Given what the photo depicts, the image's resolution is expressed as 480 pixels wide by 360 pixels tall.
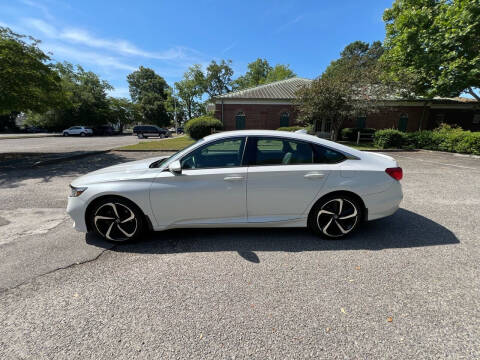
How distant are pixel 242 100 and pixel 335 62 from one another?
139 ft

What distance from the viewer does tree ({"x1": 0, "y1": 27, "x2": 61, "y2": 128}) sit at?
28.0 ft

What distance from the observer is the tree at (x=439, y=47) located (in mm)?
15023

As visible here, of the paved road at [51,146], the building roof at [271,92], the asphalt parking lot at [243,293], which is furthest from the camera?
the building roof at [271,92]

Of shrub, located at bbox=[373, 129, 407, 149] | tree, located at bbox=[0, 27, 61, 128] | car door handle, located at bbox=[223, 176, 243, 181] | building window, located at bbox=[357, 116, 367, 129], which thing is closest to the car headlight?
car door handle, located at bbox=[223, 176, 243, 181]

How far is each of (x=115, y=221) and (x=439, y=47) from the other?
24.0 m

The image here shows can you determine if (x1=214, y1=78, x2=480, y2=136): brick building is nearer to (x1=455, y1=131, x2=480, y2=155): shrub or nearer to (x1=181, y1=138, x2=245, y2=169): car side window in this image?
(x1=455, y1=131, x2=480, y2=155): shrub

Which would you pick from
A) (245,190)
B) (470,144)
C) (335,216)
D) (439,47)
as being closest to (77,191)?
(245,190)

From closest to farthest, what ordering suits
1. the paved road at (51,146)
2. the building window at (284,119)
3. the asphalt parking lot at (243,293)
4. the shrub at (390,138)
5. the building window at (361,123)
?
1. the asphalt parking lot at (243,293)
2. the paved road at (51,146)
3. the shrub at (390,138)
4. the building window at (284,119)
5. the building window at (361,123)

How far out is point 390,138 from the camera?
15.3 metres

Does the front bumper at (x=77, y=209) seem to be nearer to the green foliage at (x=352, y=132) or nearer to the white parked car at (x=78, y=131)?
the green foliage at (x=352, y=132)

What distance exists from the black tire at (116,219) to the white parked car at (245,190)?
0.5 inches

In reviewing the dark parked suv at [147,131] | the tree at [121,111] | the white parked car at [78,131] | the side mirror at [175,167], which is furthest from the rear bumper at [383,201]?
the tree at [121,111]

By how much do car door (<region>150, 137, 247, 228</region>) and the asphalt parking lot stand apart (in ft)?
1.36

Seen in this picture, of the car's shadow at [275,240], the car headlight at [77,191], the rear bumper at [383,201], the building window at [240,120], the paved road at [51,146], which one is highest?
the building window at [240,120]
